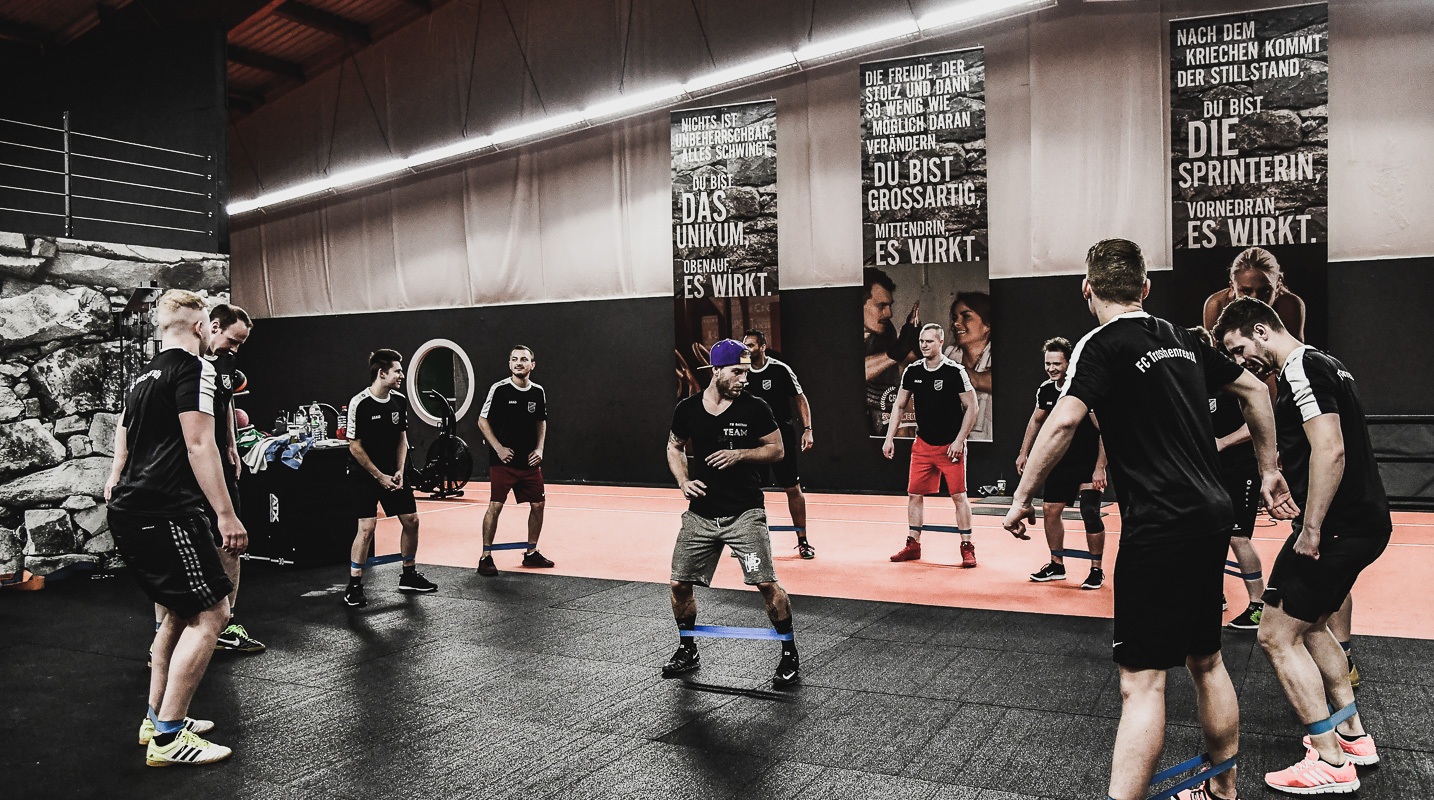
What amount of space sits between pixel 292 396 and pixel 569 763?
1557 cm

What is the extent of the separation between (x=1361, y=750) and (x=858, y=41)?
839 cm

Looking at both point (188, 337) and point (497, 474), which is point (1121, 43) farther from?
point (188, 337)

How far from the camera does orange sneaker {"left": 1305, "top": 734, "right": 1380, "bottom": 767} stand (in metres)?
3.01

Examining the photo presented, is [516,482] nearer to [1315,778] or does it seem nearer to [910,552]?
[910,552]

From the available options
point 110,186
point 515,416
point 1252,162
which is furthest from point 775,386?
point 110,186

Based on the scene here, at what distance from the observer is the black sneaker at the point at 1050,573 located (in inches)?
248

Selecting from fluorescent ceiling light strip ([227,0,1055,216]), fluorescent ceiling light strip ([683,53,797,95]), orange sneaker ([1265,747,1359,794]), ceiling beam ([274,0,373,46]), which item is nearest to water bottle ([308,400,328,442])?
fluorescent ceiling light strip ([227,0,1055,216])

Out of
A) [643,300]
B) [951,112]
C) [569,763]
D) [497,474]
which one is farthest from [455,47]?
[569,763]

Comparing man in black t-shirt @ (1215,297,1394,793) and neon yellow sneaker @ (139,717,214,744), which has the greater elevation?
man in black t-shirt @ (1215,297,1394,793)

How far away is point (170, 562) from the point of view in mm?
3396

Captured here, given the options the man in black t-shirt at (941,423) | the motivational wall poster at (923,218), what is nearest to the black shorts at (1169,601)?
the man in black t-shirt at (941,423)

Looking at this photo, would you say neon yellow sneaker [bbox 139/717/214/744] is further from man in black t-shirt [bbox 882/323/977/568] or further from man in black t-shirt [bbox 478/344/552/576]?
man in black t-shirt [bbox 882/323/977/568]

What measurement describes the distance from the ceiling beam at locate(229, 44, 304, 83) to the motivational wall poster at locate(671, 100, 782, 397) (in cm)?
776

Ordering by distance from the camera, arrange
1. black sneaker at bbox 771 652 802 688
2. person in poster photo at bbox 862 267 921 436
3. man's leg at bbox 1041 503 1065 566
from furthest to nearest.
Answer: person in poster photo at bbox 862 267 921 436 → man's leg at bbox 1041 503 1065 566 → black sneaker at bbox 771 652 802 688
